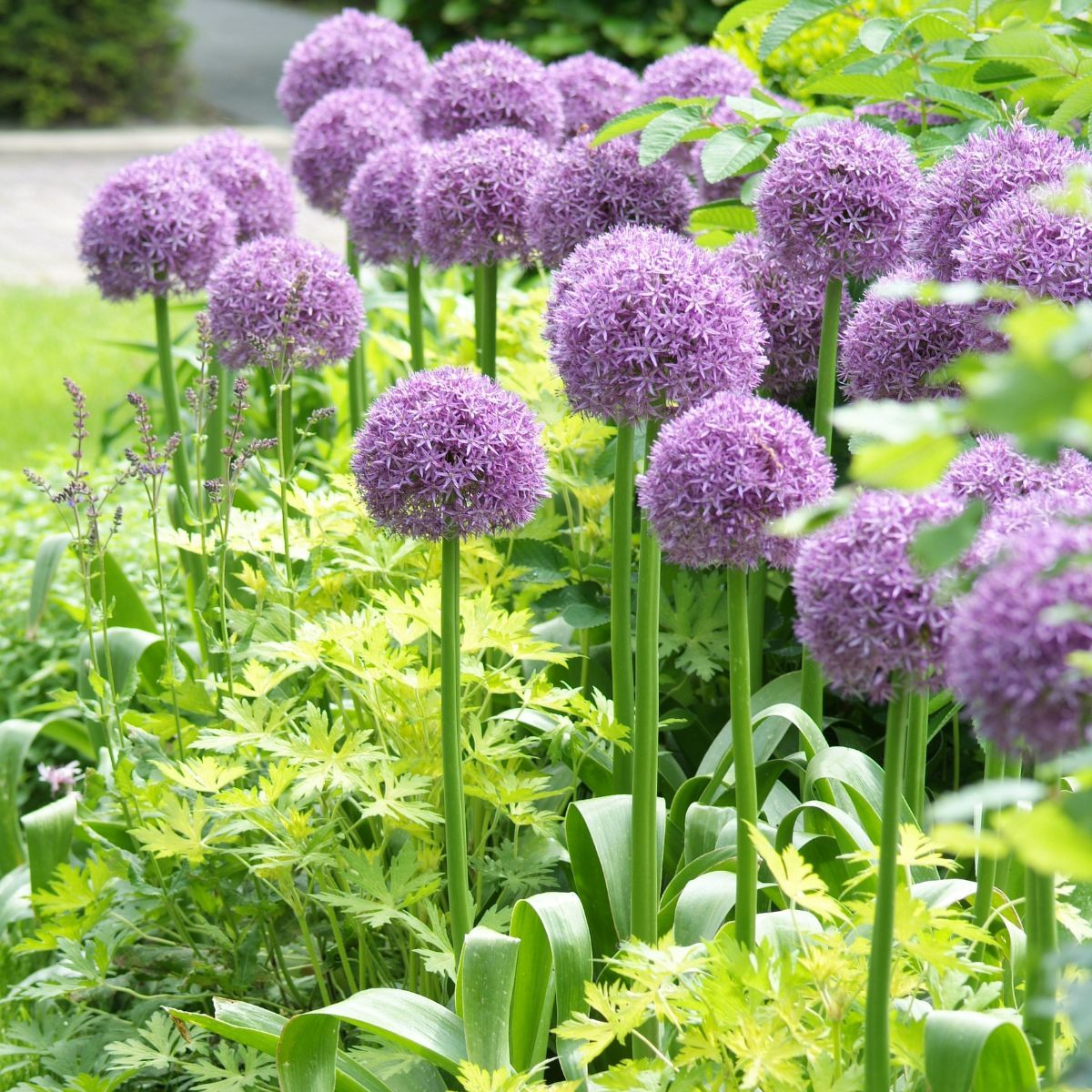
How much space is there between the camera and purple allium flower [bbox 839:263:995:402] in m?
2.23

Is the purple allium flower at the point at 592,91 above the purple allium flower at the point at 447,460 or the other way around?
above

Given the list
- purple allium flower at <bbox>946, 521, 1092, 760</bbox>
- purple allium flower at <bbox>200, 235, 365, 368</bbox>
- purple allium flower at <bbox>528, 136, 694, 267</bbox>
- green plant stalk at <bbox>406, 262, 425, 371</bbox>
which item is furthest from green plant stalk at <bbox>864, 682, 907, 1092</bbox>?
green plant stalk at <bbox>406, 262, 425, 371</bbox>

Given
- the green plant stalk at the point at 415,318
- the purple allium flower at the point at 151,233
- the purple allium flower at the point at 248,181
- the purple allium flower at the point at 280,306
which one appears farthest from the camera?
the purple allium flower at the point at 248,181

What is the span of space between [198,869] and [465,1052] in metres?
0.88

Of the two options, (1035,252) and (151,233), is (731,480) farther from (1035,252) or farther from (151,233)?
(151,233)

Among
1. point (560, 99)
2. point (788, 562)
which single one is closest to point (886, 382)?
point (788, 562)

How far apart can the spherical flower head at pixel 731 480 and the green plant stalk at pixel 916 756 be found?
0.41 m

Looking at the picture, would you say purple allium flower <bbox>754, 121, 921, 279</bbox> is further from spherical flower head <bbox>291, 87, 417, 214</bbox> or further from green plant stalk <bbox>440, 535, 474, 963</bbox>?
spherical flower head <bbox>291, 87, 417, 214</bbox>

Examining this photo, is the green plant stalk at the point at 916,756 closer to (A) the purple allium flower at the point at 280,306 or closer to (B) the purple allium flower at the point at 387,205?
(A) the purple allium flower at the point at 280,306

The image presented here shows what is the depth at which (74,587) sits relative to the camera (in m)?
4.70

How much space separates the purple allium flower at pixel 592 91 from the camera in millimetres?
3945

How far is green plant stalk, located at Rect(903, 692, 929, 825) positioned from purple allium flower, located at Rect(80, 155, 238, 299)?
2.19m

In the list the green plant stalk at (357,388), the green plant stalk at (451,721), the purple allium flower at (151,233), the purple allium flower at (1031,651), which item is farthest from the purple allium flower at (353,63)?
the purple allium flower at (1031,651)

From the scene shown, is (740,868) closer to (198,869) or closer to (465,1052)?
(465,1052)
